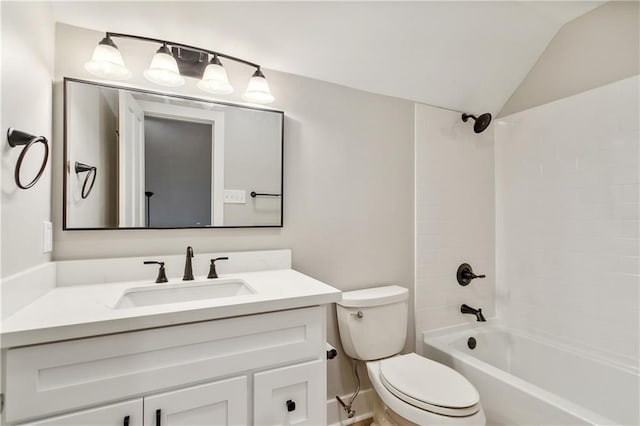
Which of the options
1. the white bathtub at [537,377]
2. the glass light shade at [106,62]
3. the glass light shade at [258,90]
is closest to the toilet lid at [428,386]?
the white bathtub at [537,377]

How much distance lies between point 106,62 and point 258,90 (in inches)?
23.7

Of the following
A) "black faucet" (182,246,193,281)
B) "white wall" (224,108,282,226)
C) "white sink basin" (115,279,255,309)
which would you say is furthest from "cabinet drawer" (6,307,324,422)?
"white wall" (224,108,282,226)

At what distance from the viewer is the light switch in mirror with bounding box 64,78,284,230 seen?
1231 mm

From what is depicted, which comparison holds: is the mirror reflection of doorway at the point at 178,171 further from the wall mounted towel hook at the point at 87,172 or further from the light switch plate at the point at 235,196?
the wall mounted towel hook at the point at 87,172

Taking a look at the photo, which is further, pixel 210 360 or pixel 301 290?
pixel 301 290

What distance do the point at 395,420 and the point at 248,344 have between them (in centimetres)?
90

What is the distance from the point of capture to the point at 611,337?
5.39 ft

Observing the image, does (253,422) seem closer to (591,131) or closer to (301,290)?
(301,290)

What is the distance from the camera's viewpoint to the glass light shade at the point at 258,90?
1.44 m

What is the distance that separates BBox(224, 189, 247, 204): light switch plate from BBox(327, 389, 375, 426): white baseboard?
3.96ft

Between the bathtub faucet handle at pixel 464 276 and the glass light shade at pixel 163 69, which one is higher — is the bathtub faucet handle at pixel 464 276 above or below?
below

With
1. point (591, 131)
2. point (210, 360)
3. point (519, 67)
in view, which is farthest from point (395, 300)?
point (519, 67)

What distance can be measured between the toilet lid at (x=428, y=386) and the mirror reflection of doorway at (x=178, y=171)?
114 cm

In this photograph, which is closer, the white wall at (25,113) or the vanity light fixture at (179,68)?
the white wall at (25,113)
